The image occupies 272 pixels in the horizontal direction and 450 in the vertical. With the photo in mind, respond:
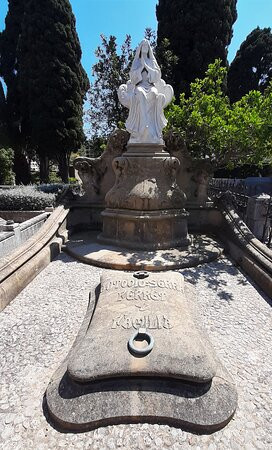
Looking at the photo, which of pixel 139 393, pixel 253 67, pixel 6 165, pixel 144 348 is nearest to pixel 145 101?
pixel 144 348

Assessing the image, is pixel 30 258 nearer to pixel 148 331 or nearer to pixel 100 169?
pixel 148 331

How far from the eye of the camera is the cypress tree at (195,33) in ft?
56.7

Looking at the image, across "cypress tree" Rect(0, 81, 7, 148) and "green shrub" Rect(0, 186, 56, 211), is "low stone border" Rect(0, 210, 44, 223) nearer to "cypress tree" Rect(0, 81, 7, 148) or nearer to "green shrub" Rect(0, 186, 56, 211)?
"green shrub" Rect(0, 186, 56, 211)

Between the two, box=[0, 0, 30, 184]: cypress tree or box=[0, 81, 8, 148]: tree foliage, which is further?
box=[0, 0, 30, 184]: cypress tree

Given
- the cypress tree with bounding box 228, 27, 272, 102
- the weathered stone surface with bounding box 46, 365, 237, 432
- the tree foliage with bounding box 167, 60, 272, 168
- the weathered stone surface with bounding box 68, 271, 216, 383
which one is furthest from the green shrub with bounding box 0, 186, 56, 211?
the cypress tree with bounding box 228, 27, 272, 102

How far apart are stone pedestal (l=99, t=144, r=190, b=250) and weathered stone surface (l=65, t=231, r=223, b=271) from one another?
0.81ft

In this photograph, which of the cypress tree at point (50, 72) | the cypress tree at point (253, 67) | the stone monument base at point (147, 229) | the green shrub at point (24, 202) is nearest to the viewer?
the stone monument base at point (147, 229)

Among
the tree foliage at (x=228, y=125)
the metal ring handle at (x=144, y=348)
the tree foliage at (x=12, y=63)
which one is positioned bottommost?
the metal ring handle at (x=144, y=348)

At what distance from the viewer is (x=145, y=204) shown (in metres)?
6.07

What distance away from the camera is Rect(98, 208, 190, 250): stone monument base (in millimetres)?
6071

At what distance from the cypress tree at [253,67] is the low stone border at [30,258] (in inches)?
948

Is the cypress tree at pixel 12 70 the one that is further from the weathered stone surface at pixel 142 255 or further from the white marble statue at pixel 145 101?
the weathered stone surface at pixel 142 255

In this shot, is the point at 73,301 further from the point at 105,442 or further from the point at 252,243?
the point at 252,243

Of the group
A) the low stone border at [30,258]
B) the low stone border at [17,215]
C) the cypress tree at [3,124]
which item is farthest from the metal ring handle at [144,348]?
the cypress tree at [3,124]
